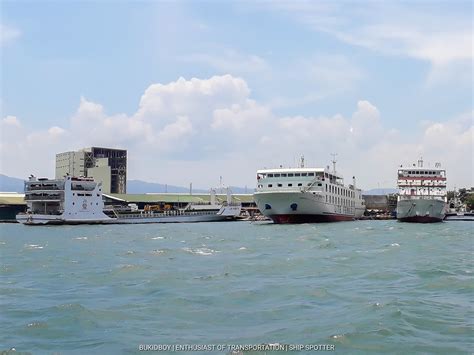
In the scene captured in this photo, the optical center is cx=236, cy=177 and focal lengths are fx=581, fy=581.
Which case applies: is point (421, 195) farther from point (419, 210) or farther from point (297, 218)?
point (297, 218)

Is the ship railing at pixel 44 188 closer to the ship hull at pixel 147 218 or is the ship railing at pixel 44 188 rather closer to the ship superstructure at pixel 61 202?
the ship superstructure at pixel 61 202

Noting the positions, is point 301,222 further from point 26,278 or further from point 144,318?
point 144,318

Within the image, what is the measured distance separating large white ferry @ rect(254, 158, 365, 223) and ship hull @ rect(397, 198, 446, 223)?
29.1ft

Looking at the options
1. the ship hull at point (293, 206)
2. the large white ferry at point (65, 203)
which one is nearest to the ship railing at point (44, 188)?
the large white ferry at point (65, 203)

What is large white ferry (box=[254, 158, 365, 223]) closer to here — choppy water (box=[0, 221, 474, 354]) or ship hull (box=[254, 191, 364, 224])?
ship hull (box=[254, 191, 364, 224])

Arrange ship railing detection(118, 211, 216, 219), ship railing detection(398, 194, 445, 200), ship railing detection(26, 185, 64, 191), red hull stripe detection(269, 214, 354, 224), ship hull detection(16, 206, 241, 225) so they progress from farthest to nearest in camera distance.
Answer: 1. ship railing detection(118, 211, 216, 219)
2. ship railing detection(26, 185, 64, 191)
3. ship hull detection(16, 206, 241, 225)
4. ship railing detection(398, 194, 445, 200)
5. red hull stripe detection(269, 214, 354, 224)

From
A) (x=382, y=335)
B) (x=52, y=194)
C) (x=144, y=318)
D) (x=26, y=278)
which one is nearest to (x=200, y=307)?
(x=144, y=318)

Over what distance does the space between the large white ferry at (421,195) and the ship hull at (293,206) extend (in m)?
12.6

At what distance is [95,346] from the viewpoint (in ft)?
39.8

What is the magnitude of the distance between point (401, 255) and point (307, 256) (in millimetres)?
4545

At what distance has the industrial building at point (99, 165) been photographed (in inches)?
4951

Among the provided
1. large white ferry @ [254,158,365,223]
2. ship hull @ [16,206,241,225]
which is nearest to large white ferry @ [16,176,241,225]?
ship hull @ [16,206,241,225]

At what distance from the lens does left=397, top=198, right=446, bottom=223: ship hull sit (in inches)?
2977

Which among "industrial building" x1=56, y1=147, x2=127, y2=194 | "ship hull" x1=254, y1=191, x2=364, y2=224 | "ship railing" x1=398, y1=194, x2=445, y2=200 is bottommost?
"ship hull" x1=254, y1=191, x2=364, y2=224
